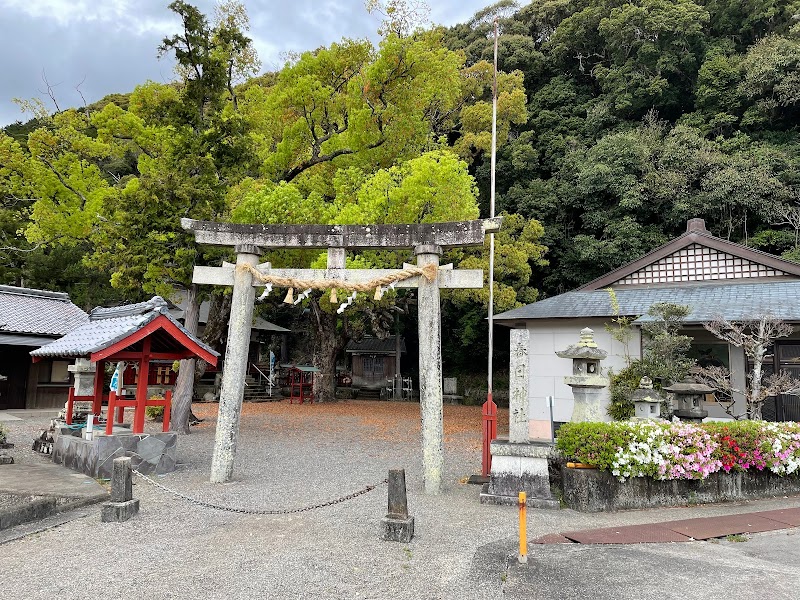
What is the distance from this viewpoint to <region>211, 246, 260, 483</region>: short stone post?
867cm

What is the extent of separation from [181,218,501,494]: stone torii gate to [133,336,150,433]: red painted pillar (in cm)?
171

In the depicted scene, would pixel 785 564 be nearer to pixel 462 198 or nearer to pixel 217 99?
pixel 462 198

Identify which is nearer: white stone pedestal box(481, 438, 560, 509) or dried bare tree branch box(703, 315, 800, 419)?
white stone pedestal box(481, 438, 560, 509)

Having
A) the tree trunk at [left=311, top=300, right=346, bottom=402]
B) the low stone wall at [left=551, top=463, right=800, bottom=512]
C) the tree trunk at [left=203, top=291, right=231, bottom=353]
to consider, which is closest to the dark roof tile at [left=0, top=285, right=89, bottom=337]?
the tree trunk at [left=203, top=291, right=231, bottom=353]

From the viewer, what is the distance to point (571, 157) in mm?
28000

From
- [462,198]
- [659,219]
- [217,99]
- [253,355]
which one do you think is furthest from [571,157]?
[253,355]

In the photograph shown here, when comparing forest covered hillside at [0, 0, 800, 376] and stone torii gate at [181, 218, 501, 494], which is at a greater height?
forest covered hillside at [0, 0, 800, 376]

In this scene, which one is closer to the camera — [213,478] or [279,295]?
[213,478]

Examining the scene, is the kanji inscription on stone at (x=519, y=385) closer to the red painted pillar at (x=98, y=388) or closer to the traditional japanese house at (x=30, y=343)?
the red painted pillar at (x=98, y=388)

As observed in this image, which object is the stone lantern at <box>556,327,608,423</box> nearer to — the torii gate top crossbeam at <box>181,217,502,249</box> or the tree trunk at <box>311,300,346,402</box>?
the torii gate top crossbeam at <box>181,217,502,249</box>

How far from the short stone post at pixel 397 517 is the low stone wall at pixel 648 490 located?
296cm

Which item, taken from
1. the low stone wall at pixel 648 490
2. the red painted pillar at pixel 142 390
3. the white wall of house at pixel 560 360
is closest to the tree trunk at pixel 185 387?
the red painted pillar at pixel 142 390

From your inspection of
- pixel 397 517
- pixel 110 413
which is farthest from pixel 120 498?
pixel 397 517

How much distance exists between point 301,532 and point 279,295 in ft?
60.7
